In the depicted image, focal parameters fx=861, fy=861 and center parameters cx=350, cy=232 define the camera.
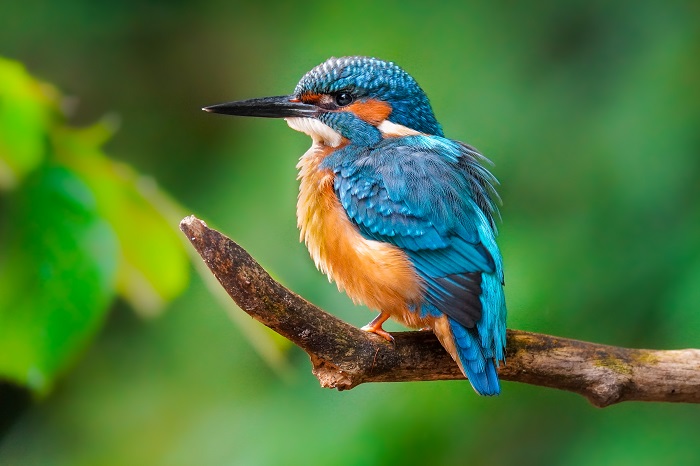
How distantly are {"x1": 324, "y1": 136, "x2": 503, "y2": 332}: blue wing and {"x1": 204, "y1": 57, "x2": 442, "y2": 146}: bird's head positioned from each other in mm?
78

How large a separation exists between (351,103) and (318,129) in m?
0.07

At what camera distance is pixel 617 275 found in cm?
178

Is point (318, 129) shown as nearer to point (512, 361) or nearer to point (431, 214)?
point (431, 214)

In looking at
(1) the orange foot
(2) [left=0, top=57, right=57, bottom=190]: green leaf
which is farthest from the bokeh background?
(2) [left=0, top=57, right=57, bottom=190]: green leaf

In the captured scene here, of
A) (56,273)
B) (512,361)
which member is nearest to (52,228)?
(56,273)

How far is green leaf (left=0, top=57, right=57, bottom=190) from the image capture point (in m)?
1.06

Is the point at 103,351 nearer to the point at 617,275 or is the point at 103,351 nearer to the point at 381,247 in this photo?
the point at 381,247

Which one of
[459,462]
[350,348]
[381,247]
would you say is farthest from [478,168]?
[459,462]

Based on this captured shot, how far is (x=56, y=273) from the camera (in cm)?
111

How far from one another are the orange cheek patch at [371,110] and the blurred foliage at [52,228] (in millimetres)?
413

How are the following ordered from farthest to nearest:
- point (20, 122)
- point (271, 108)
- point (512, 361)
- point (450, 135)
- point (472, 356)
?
point (450, 135), point (271, 108), point (512, 361), point (472, 356), point (20, 122)

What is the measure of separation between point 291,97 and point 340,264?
1.08 feet

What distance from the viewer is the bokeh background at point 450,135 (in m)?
1.69

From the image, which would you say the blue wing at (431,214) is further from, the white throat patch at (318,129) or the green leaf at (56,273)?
the green leaf at (56,273)
